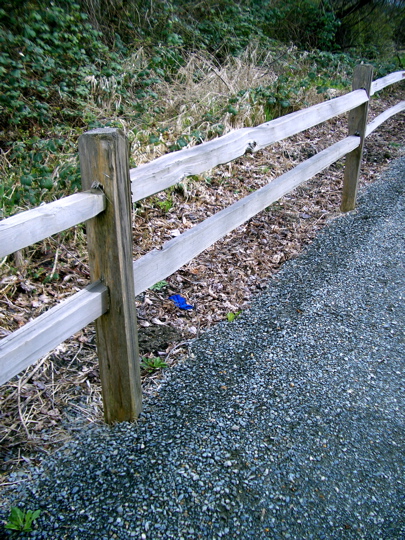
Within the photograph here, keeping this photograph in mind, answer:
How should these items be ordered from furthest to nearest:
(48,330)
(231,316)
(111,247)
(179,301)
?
(179,301)
(231,316)
(111,247)
(48,330)

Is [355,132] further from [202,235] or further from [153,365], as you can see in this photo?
[153,365]

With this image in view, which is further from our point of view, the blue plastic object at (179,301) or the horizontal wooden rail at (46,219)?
the blue plastic object at (179,301)

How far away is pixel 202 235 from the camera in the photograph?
2814mm

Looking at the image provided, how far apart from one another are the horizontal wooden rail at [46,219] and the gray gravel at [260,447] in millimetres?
1096

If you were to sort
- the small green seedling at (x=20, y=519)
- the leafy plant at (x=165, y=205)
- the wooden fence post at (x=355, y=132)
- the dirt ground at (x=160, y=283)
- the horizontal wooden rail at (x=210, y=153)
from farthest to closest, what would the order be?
the wooden fence post at (x=355, y=132) < the leafy plant at (x=165, y=205) < the dirt ground at (x=160, y=283) < the horizontal wooden rail at (x=210, y=153) < the small green seedling at (x=20, y=519)

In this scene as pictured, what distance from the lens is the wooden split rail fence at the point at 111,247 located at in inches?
69.9

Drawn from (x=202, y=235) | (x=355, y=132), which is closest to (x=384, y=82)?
(x=355, y=132)

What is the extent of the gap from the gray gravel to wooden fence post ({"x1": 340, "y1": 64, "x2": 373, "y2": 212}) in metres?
1.95

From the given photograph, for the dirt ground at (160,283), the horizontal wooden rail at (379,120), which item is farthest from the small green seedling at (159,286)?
the horizontal wooden rail at (379,120)

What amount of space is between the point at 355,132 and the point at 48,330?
13.7 feet

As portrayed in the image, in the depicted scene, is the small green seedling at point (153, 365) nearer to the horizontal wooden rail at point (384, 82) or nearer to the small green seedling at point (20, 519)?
the small green seedling at point (20, 519)

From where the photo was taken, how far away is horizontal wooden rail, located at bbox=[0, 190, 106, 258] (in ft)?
5.30

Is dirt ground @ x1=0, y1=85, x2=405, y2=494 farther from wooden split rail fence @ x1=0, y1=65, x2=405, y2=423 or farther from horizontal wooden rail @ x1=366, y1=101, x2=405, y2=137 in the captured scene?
horizontal wooden rail @ x1=366, y1=101, x2=405, y2=137

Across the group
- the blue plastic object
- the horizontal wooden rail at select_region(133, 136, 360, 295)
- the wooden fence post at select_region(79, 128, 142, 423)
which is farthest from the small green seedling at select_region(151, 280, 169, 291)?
the wooden fence post at select_region(79, 128, 142, 423)
